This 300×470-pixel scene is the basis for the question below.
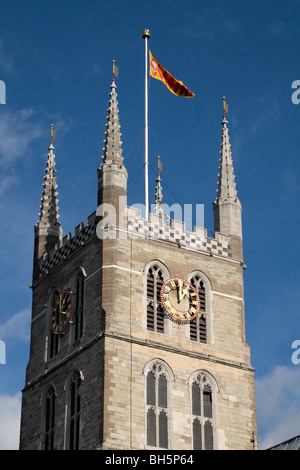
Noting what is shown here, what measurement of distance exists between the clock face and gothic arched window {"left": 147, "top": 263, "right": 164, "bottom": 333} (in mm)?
327

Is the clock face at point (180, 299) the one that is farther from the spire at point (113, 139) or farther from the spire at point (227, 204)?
the spire at point (113, 139)

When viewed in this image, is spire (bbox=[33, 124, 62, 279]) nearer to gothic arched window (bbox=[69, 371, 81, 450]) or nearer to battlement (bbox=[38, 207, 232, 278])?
battlement (bbox=[38, 207, 232, 278])

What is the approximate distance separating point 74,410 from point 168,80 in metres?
21.7

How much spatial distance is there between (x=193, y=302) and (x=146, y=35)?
59.2 feet

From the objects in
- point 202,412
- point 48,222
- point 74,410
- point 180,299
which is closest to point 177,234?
point 180,299

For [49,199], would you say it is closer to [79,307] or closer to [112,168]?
[112,168]

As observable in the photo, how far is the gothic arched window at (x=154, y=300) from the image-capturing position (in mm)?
78688

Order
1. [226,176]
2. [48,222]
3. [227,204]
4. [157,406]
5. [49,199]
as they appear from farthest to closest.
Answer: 1. [49,199]
2. [48,222]
3. [226,176]
4. [227,204]
5. [157,406]

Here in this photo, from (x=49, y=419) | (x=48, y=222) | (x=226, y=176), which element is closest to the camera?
(x=49, y=419)

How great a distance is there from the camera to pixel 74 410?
7744 centimetres

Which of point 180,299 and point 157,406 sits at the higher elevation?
point 180,299

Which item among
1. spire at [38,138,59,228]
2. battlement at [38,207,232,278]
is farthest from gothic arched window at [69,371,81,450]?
spire at [38,138,59,228]

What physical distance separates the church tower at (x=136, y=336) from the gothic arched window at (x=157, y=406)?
2.2 inches

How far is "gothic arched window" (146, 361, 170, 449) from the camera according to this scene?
75500mm
